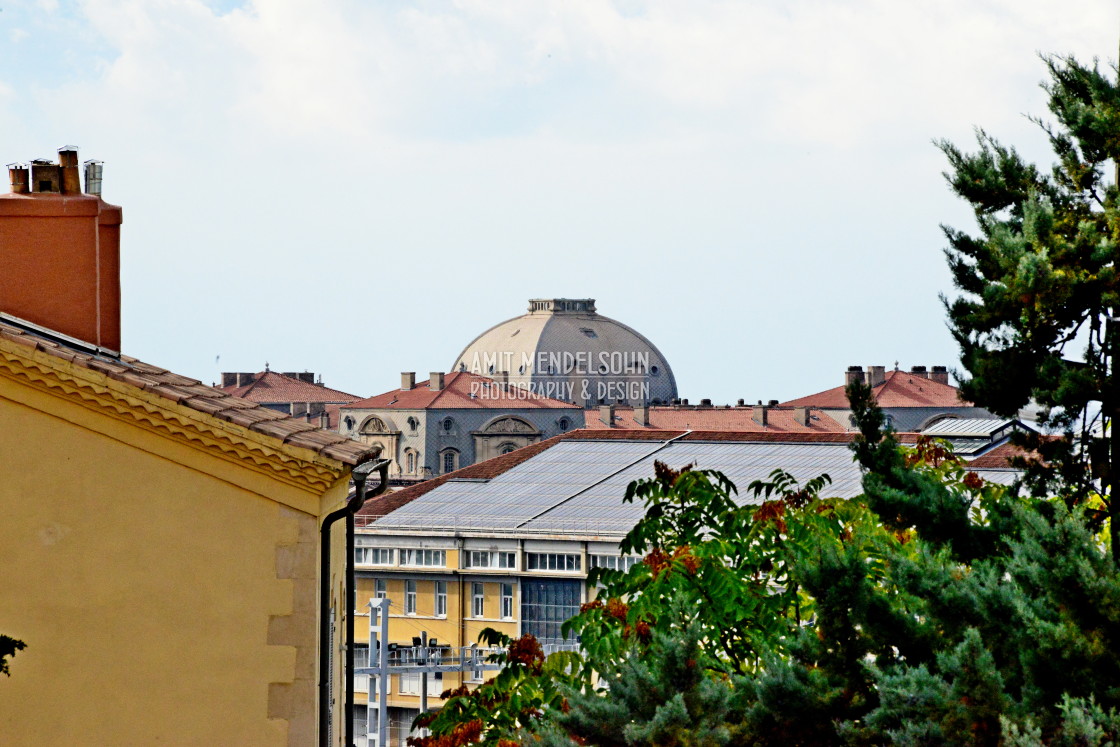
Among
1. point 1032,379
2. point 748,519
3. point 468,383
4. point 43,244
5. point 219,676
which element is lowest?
point 219,676

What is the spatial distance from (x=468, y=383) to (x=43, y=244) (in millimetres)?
134599

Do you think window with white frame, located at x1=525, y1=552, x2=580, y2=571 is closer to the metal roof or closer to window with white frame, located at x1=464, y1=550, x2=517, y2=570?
window with white frame, located at x1=464, y1=550, x2=517, y2=570

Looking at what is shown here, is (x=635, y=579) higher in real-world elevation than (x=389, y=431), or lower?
lower

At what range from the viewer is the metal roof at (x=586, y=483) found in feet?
183

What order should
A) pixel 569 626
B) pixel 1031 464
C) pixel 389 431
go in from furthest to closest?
1. pixel 389 431
2. pixel 1031 464
3. pixel 569 626

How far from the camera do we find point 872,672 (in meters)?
10.8

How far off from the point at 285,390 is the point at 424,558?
305ft

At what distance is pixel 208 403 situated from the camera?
11516 millimetres

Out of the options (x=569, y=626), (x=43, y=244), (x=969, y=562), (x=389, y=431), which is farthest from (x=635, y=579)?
(x=389, y=431)

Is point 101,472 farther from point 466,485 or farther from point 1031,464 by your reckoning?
point 466,485

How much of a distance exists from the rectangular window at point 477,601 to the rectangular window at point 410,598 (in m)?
2.20

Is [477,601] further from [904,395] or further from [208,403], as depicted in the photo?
[904,395]

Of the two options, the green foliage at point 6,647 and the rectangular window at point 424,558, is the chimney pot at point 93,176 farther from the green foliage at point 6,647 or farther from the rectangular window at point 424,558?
the rectangular window at point 424,558

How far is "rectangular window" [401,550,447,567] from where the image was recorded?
63781 mm
